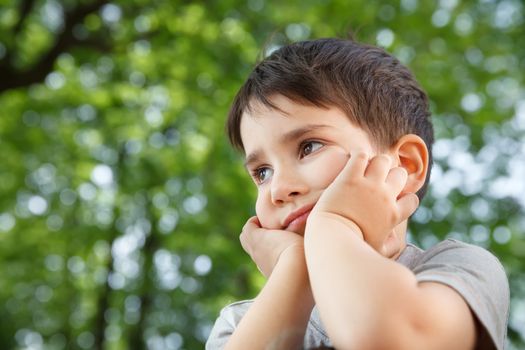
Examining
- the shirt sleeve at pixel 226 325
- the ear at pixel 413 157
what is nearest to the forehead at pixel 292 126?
the ear at pixel 413 157

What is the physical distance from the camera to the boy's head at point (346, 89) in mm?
1411

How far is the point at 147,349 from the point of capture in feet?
37.0

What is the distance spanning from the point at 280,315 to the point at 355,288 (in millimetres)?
214

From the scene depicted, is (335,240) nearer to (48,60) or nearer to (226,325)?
(226,325)

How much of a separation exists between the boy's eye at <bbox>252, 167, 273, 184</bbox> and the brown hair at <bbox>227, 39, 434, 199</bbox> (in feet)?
0.43

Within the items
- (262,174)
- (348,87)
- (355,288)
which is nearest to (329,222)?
(355,288)

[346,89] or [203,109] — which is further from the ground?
[346,89]

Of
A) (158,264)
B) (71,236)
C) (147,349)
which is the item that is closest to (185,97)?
(71,236)

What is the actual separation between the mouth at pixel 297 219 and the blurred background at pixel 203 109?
208 inches

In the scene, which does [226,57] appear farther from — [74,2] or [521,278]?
[521,278]

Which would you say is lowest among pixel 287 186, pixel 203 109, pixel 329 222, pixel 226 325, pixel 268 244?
pixel 203 109

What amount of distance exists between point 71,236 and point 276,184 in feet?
27.7

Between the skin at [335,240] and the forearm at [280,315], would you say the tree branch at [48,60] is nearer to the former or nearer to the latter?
the skin at [335,240]

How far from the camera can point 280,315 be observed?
1.13 meters
